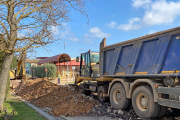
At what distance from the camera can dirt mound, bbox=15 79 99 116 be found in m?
7.42

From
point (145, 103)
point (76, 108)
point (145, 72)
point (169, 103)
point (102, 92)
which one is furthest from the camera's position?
point (102, 92)

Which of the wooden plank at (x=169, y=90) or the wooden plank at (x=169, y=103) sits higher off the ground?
the wooden plank at (x=169, y=90)

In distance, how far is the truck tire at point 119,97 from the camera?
7348 mm

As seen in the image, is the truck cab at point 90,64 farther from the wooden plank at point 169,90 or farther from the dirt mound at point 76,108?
the wooden plank at point 169,90

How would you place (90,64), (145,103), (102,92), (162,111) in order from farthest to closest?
(90,64), (102,92), (145,103), (162,111)

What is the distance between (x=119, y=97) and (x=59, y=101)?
3456 millimetres

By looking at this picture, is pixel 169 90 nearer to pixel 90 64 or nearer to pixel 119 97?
pixel 119 97

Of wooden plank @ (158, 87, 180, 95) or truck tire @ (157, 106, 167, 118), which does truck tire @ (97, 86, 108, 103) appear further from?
wooden plank @ (158, 87, 180, 95)

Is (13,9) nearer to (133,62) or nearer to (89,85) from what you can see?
(133,62)

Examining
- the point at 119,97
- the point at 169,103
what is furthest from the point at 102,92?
the point at 169,103

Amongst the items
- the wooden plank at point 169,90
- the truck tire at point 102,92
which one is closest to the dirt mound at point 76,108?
the truck tire at point 102,92

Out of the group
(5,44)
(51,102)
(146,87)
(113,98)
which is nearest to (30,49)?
(5,44)

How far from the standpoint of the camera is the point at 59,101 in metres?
9.54

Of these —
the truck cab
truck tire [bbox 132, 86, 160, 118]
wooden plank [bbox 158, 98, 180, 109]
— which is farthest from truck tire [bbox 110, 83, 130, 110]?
the truck cab
